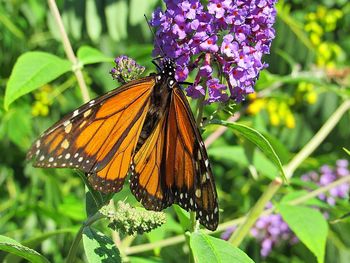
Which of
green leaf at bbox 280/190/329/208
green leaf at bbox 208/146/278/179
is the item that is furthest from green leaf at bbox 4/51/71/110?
green leaf at bbox 280/190/329/208

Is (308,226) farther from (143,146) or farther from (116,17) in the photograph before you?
(116,17)

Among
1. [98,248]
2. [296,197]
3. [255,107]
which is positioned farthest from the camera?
[255,107]

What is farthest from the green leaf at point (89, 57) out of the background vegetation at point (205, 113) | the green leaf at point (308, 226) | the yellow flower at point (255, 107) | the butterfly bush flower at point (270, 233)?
the butterfly bush flower at point (270, 233)

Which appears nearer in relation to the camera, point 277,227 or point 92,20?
point 92,20

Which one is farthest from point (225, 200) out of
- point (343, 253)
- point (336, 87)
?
point (336, 87)

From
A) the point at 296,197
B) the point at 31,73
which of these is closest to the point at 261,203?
the point at 296,197

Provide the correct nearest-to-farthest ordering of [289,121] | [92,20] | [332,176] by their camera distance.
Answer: [92,20] < [332,176] < [289,121]

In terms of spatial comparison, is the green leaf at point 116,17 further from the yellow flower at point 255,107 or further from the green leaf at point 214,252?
the green leaf at point 214,252

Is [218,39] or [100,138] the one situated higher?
[218,39]
